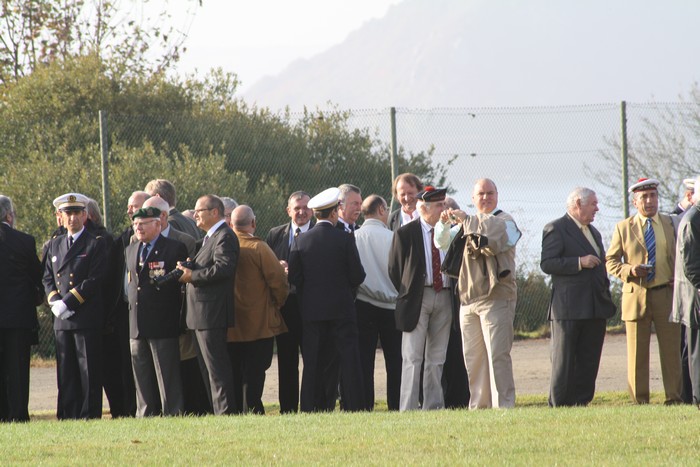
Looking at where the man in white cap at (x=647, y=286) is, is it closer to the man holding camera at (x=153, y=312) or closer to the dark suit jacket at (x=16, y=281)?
the man holding camera at (x=153, y=312)

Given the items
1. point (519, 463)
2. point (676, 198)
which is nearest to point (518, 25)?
point (676, 198)

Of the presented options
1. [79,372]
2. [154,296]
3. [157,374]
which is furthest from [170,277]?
[79,372]

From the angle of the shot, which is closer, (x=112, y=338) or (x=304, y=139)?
(x=112, y=338)

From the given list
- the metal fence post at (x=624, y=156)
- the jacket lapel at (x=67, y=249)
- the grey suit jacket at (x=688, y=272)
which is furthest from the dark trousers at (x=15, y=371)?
the metal fence post at (x=624, y=156)

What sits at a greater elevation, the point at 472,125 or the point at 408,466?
the point at 472,125

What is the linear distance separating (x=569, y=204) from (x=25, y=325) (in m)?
5.02

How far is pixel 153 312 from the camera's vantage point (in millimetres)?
10406

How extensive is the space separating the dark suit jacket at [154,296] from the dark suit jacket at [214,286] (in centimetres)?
17

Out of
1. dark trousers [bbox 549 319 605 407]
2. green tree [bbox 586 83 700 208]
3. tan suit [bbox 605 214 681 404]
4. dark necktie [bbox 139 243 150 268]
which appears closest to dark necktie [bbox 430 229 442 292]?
dark trousers [bbox 549 319 605 407]

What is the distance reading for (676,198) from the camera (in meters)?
19.8

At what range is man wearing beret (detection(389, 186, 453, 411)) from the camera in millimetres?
10516

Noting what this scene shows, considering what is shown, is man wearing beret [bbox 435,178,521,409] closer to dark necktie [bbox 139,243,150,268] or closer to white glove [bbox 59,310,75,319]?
dark necktie [bbox 139,243,150,268]

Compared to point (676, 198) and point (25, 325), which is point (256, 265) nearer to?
point (25, 325)

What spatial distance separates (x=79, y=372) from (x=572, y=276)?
4499 mm
